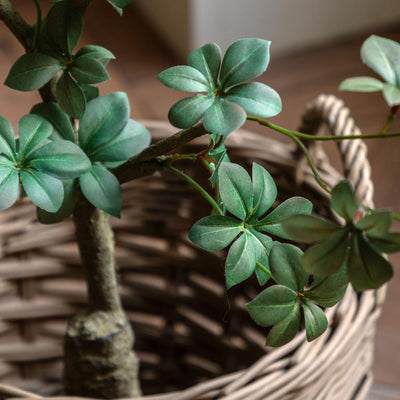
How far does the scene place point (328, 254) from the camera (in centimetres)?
25

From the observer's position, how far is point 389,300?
33.0 inches

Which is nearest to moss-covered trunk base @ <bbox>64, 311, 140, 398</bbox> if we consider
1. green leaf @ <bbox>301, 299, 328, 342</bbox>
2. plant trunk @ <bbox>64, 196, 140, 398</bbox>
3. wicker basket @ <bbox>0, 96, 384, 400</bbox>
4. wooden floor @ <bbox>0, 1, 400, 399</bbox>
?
plant trunk @ <bbox>64, 196, 140, 398</bbox>

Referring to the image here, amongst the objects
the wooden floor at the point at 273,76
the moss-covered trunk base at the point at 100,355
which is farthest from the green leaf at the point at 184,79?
the wooden floor at the point at 273,76

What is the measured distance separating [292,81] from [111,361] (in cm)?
82

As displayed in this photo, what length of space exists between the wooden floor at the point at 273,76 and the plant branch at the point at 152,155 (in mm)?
642

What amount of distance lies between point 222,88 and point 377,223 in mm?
121

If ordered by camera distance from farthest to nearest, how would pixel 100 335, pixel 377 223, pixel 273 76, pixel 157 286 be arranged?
pixel 273 76 < pixel 157 286 < pixel 100 335 < pixel 377 223

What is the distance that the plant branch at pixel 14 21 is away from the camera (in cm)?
35

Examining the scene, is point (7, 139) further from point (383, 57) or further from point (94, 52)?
point (383, 57)

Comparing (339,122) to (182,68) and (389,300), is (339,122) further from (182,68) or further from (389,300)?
(389,300)

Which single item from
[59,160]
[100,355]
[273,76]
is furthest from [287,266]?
[273,76]

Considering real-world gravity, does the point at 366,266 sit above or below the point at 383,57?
below

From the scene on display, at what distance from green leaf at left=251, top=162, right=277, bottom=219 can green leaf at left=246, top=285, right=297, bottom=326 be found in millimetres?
42

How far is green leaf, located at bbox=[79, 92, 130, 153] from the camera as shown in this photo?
39 centimetres
